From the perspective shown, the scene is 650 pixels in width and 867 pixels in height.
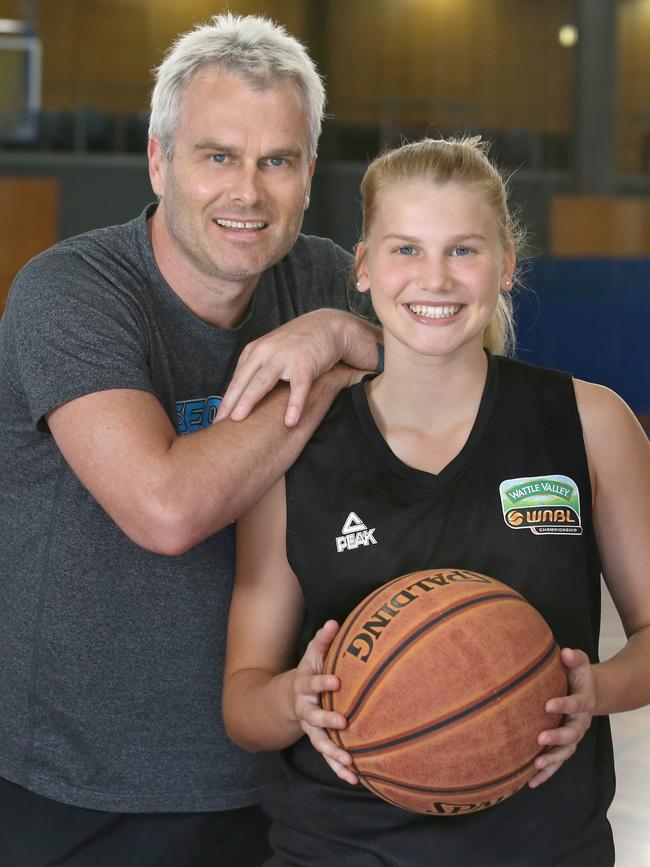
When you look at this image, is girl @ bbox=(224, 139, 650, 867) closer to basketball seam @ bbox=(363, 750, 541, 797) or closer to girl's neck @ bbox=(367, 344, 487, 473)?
girl's neck @ bbox=(367, 344, 487, 473)

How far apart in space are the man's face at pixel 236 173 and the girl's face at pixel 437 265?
37 cm

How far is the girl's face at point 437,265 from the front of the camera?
1.58 metres

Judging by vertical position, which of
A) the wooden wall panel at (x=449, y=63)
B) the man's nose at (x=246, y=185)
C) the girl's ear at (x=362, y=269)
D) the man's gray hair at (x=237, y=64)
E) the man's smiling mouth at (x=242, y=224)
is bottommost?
the girl's ear at (x=362, y=269)

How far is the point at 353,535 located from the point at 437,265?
38 cm

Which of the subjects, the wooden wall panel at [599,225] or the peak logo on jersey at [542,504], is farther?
the wooden wall panel at [599,225]

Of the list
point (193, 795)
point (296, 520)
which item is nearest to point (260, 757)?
point (193, 795)

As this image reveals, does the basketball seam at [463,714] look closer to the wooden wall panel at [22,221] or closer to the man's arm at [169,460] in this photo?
the man's arm at [169,460]

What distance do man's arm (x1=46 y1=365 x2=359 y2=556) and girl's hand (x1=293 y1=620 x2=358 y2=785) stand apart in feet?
0.92

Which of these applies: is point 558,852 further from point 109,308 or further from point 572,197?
point 572,197

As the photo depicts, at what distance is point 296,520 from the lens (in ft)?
5.49

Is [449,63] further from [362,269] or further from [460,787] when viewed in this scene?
→ [460,787]

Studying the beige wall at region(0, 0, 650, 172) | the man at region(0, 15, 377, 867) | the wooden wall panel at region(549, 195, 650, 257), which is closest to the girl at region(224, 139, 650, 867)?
the man at region(0, 15, 377, 867)

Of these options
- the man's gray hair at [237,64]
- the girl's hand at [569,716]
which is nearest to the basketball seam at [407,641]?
the girl's hand at [569,716]

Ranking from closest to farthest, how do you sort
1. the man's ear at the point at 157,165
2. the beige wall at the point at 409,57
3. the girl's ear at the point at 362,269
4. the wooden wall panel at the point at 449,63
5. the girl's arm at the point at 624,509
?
the girl's arm at the point at 624,509 < the girl's ear at the point at 362,269 < the man's ear at the point at 157,165 < the beige wall at the point at 409,57 < the wooden wall panel at the point at 449,63
